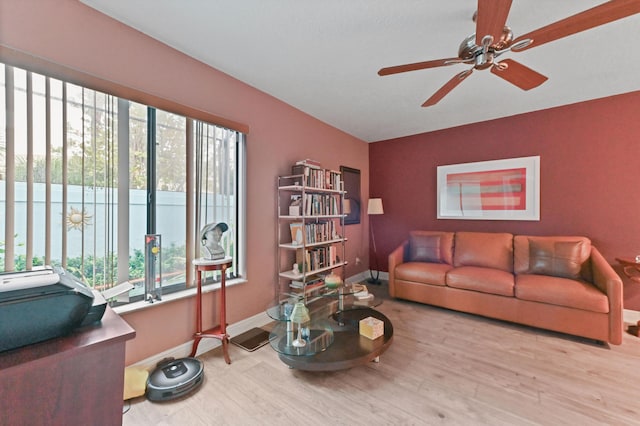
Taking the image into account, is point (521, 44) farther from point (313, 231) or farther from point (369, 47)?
point (313, 231)

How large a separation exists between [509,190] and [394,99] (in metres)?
2.04

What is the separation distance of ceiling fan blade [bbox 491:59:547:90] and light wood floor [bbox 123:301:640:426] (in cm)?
211

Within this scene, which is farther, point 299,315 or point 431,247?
point 431,247

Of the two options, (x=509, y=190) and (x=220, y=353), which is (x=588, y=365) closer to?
(x=509, y=190)

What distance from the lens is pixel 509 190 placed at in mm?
3471

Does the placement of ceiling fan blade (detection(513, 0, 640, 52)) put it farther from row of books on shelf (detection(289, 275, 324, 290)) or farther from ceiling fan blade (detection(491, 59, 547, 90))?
row of books on shelf (detection(289, 275, 324, 290))

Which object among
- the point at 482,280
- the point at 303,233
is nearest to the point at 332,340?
the point at 303,233

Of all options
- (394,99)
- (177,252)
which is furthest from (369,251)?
(177,252)

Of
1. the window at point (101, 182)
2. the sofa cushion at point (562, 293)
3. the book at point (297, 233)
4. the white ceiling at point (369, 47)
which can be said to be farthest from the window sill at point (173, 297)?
the sofa cushion at point (562, 293)

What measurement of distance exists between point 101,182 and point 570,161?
4739 mm

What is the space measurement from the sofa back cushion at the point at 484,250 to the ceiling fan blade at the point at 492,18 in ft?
8.46

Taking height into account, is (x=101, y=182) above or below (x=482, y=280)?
above

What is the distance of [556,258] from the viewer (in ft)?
9.30

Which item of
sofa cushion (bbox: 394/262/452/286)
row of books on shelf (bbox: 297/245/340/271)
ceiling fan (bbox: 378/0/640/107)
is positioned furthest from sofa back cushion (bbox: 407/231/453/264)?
ceiling fan (bbox: 378/0/640/107)
